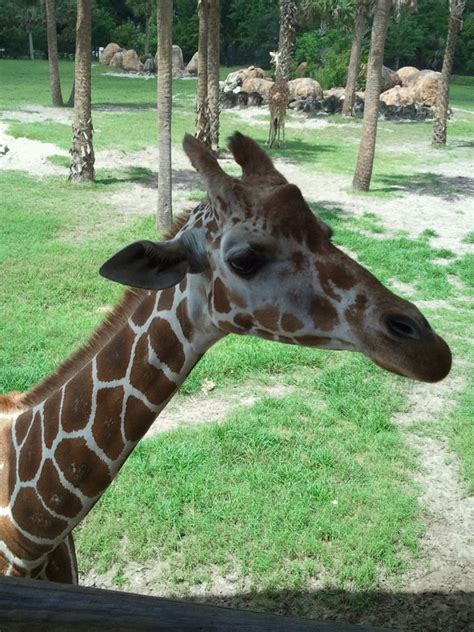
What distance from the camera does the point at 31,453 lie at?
277 cm

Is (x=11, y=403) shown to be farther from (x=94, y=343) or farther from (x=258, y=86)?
(x=258, y=86)

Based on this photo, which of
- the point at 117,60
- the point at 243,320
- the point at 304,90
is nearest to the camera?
the point at 243,320

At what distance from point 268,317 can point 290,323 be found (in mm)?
89

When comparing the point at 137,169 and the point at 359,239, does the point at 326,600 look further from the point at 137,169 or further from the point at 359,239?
the point at 137,169

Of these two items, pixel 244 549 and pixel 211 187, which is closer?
pixel 211 187

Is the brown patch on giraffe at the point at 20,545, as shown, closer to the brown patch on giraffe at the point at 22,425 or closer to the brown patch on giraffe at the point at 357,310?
the brown patch on giraffe at the point at 22,425

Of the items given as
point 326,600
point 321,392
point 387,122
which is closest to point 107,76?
point 387,122

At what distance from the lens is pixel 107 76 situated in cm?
3838

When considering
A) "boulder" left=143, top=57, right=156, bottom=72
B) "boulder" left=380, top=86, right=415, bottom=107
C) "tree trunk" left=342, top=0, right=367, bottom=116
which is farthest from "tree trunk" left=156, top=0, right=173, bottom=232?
"boulder" left=143, top=57, right=156, bottom=72

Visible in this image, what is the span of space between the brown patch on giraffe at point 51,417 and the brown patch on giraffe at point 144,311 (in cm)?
50

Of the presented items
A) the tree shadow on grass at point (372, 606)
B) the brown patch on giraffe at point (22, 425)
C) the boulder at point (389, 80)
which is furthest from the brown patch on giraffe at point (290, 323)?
the boulder at point (389, 80)

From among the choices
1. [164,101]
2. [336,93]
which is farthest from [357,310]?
[336,93]

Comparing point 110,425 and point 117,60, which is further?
point 117,60

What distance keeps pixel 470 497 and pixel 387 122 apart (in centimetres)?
2507
